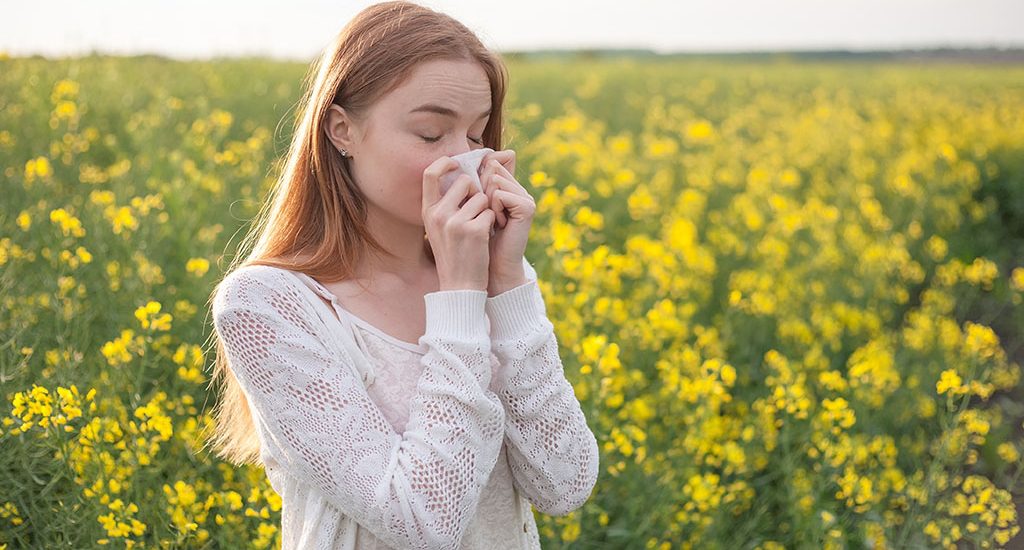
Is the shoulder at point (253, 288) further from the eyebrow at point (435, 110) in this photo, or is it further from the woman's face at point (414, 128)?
the eyebrow at point (435, 110)

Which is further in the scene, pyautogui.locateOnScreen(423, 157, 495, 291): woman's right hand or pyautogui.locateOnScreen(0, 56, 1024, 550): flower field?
pyautogui.locateOnScreen(0, 56, 1024, 550): flower field

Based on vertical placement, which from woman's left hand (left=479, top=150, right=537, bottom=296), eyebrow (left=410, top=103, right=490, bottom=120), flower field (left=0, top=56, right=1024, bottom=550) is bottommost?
flower field (left=0, top=56, right=1024, bottom=550)

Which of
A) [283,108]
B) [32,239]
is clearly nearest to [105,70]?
[283,108]

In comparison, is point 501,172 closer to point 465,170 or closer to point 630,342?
point 465,170

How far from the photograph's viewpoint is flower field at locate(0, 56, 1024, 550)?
7.37ft

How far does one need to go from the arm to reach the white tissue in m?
0.17

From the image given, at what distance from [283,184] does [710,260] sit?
2929 millimetres

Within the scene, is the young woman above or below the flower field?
above

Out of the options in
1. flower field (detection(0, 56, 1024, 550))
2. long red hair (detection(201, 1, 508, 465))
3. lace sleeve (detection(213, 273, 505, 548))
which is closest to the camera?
lace sleeve (detection(213, 273, 505, 548))

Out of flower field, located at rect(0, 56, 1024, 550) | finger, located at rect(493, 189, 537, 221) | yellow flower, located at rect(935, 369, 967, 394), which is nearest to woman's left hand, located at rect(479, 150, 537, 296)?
finger, located at rect(493, 189, 537, 221)

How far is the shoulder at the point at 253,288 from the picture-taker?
1.40 metres

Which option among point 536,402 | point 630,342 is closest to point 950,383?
point 630,342

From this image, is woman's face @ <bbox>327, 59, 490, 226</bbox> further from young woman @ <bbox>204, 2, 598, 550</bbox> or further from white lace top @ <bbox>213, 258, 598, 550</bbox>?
white lace top @ <bbox>213, 258, 598, 550</bbox>

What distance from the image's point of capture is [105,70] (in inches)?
280
